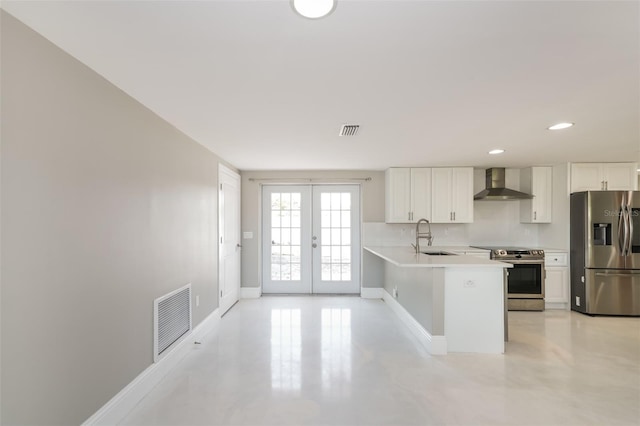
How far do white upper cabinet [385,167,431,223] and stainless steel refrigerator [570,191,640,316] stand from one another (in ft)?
6.93

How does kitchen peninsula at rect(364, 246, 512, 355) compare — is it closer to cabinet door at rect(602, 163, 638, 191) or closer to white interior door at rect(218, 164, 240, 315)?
white interior door at rect(218, 164, 240, 315)

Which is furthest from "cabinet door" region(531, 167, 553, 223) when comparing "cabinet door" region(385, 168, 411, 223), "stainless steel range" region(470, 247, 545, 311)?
"cabinet door" region(385, 168, 411, 223)

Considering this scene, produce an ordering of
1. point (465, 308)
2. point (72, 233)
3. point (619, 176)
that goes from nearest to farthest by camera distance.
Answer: point (72, 233)
point (465, 308)
point (619, 176)

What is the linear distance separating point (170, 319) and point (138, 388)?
0.60m

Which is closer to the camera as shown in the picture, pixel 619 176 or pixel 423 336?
pixel 423 336

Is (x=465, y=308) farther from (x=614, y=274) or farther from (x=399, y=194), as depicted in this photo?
(x=614, y=274)

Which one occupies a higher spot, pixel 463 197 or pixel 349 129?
→ pixel 349 129

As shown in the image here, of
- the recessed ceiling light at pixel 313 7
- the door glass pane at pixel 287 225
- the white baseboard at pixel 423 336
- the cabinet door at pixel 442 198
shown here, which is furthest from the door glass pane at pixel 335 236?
the recessed ceiling light at pixel 313 7

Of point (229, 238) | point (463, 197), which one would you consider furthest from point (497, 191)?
point (229, 238)

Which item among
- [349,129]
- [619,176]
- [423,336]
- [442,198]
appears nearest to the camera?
[349,129]

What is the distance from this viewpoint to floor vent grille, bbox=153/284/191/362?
2.43 metres

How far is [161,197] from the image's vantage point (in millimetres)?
2504

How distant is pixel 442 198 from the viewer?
15.8ft

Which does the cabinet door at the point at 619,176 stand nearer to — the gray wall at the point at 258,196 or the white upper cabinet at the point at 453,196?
the white upper cabinet at the point at 453,196
